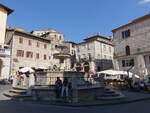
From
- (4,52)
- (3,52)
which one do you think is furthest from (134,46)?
(3,52)

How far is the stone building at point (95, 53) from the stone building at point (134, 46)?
1003 centimetres

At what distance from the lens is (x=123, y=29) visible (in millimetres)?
33500

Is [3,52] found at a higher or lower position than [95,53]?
lower

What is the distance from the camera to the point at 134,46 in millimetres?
31094

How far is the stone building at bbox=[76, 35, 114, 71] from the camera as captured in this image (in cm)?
4394

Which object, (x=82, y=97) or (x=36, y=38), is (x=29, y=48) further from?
(x=82, y=97)

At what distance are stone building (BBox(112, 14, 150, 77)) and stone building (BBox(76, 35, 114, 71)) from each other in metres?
10.0

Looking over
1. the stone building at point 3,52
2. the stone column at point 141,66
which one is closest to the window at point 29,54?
the stone building at point 3,52

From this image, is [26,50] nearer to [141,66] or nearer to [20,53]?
[20,53]

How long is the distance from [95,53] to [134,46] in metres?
14.6

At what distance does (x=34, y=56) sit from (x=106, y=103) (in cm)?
2825

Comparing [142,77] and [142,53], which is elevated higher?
[142,53]

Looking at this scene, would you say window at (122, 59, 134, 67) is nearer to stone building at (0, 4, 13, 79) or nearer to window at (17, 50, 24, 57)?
window at (17, 50, 24, 57)

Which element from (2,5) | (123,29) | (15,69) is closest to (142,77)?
(123,29)
